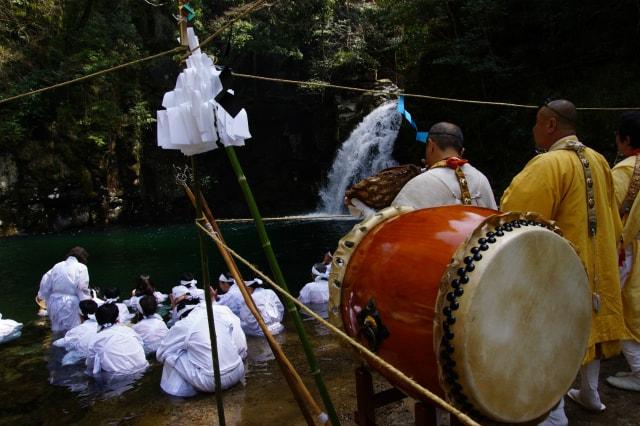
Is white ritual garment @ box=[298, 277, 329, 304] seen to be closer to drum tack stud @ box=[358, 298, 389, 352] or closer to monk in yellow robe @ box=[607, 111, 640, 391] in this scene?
monk in yellow robe @ box=[607, 111, 640, 391]

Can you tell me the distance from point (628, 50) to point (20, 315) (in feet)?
47.3

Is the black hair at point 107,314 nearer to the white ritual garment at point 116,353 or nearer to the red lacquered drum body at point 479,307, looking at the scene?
the white ritual garment at point 116,353

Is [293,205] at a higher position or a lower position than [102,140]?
lower

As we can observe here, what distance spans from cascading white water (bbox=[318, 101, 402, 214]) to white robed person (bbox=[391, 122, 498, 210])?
15.7 meters

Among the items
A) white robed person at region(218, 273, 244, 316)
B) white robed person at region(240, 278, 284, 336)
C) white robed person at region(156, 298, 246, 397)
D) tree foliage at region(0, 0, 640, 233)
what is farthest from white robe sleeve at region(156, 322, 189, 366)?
tree foliage at region(0, 0, 640, 233)

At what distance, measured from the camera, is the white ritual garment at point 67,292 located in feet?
25.3

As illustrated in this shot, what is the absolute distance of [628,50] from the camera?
1130cm

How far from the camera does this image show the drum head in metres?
1.73

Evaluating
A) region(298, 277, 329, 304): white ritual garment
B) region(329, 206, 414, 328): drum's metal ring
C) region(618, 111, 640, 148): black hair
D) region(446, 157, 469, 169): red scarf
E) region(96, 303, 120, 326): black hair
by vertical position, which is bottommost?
region(298, 277, 329, 304): white ritual garment

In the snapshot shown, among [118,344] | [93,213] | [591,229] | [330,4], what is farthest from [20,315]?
[330,4]

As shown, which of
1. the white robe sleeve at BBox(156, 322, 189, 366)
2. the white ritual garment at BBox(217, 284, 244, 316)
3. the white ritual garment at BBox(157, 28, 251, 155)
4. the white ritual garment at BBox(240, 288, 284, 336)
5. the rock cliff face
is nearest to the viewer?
the white ritual garment at BBox(157, 28, 251, 155)

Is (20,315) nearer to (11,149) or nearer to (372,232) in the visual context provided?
(372,232)

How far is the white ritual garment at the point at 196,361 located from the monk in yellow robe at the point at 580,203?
9.68 ft

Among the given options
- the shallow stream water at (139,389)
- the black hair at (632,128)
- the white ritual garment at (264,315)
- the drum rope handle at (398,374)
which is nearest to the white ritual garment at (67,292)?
the shallow stream water at (139,389)
